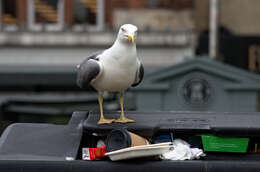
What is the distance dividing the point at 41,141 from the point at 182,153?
35.9 inches

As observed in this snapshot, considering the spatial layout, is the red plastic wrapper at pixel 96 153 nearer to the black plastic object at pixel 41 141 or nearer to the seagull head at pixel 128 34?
the black plastic object at pixel 41 141

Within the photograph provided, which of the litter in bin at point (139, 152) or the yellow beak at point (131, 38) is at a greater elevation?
the yellow beak at point (131, 38)

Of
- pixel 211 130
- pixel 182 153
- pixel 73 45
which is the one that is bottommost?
pixel 182 153

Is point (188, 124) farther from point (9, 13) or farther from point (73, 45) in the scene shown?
point (9, 13)

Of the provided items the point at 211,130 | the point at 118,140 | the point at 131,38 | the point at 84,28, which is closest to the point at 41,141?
the point at 118,140

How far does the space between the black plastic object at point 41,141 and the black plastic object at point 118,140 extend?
22 centimetres

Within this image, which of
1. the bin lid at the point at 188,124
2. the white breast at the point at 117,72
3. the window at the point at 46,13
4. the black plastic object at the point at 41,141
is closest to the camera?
the black plastic object at the point at 41,141

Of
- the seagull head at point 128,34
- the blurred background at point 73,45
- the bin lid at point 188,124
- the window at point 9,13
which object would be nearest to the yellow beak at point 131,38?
the seagull head at point 128,34

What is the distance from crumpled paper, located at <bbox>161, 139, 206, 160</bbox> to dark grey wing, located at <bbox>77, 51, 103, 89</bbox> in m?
0.68

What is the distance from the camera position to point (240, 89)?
6.76 metres

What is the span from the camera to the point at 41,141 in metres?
3.15

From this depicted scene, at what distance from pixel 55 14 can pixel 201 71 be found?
401 cm

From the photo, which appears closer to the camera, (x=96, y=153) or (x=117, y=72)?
(x=96, y=153)

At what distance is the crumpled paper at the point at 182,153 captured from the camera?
2832 mm
